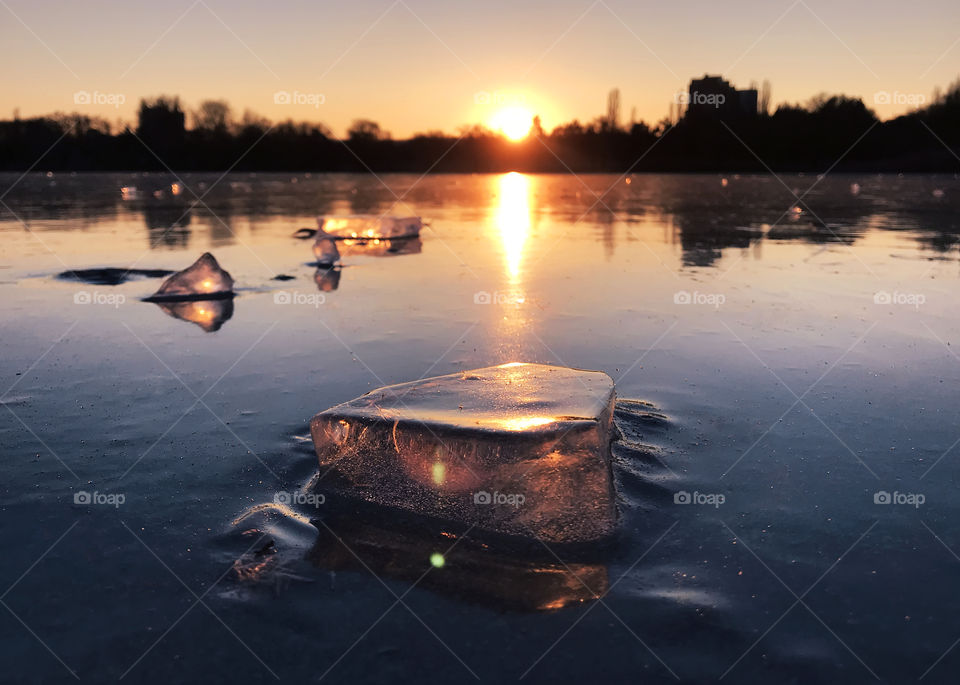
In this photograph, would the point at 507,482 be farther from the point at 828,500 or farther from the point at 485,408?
the point at 828,500

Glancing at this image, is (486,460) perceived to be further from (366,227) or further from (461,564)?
(366,227)

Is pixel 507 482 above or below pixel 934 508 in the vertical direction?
above

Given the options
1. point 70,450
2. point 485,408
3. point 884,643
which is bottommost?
point 884,643

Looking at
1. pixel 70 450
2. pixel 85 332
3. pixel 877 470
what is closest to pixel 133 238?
pixel 85 332

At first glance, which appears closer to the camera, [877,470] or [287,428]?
[877,470]

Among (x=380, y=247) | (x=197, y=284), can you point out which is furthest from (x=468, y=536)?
(x=380, y=247)

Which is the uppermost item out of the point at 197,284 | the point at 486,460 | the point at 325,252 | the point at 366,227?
the point at 366,227

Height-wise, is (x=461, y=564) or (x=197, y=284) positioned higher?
(x=197, y=284)
